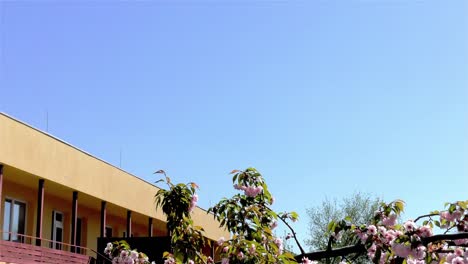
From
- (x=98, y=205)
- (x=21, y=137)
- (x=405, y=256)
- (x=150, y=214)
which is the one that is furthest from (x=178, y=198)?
(x=150, y=214)

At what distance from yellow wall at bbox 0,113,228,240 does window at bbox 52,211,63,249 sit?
27cm

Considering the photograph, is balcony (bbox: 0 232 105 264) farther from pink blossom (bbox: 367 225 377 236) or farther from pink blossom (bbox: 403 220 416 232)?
pink blossom (bbox: 403 220 416 232)

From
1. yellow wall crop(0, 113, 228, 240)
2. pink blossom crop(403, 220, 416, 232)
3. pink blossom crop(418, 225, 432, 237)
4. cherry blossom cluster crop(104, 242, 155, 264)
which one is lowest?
pink blossom crop(418, 225, 432, 237)

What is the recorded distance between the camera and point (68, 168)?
21.6 m

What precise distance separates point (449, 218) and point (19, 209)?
1828cm

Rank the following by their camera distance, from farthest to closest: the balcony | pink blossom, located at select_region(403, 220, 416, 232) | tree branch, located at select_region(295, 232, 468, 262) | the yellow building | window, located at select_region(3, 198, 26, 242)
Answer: window, located at select_region(3, 198, 26, 242)
the yellow building
the balcony
pink blossom, located at select_region(403, 220, 416, 232)
tree branch, located at select_region(295, 232, 468, 262)

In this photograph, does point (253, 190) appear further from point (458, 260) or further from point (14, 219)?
point (14, 219)

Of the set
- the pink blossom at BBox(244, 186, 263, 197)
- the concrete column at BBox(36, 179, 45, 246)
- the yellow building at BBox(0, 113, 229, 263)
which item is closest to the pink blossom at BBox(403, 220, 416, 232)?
the pink blossom at BBox(244, 186, 263, 197)

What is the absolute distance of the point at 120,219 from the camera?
28844 millimetres

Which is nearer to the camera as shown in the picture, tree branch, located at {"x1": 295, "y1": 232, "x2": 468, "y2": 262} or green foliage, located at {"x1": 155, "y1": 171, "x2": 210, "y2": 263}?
tree branch, located at {"x1": 295, "y1": 232, "x2": 468, "y2": 262}

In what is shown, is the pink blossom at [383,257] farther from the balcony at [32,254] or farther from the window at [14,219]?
the window at [14,219]

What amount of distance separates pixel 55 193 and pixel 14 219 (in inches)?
74.5

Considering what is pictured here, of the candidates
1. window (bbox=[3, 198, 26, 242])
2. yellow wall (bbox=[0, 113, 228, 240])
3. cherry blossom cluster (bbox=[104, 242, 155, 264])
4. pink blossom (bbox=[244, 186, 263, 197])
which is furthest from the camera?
window (bbox=[3, 198, 26, 242])

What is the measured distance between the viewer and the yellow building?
19.1 meters
